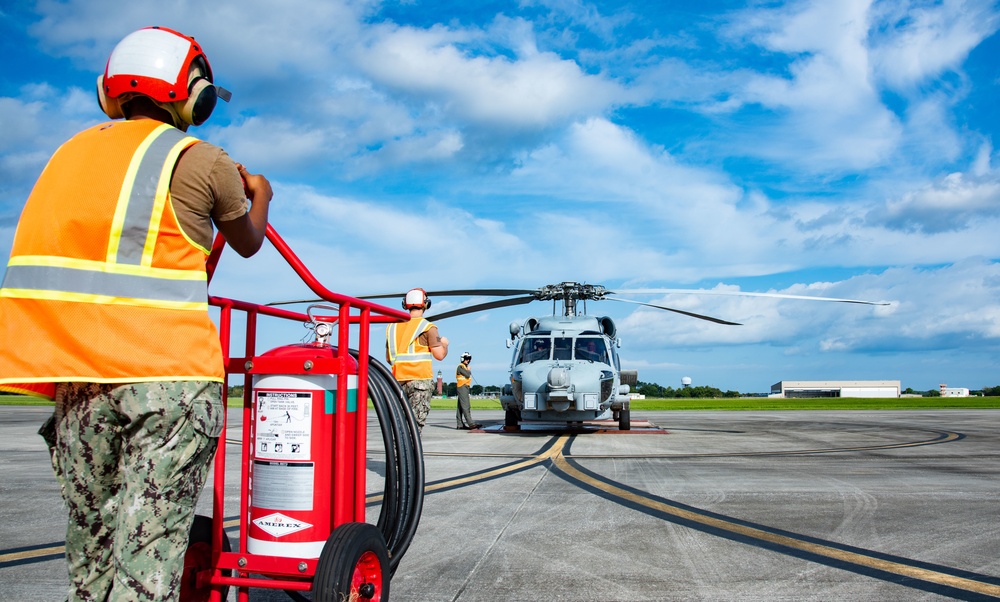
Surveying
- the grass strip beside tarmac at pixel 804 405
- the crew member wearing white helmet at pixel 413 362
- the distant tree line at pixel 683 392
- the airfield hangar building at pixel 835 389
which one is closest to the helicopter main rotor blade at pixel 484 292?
the crew member wearing white helmet at pixel 413 362

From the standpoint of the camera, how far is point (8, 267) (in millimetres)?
2004

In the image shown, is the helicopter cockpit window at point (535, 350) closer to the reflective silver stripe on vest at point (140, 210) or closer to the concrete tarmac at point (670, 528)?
the concrete tarmac at point (670, 528)

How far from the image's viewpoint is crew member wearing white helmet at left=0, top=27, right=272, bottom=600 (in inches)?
76.2

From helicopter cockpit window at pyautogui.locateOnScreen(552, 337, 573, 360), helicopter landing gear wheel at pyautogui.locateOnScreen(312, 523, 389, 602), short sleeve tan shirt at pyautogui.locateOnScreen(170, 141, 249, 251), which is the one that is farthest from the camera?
helicopter cockpit window at pyautogui.locateOnScreen(552, 337, 573, 360)

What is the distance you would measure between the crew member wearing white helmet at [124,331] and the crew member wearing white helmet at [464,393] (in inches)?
547

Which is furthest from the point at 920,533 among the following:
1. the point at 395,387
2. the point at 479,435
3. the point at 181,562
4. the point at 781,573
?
the point at 479,435

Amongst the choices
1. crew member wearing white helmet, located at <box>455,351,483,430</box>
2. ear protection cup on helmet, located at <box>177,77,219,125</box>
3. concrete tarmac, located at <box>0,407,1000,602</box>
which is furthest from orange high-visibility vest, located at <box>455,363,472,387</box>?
ear protection cup on helmet, located at <box>177,77,219,125</box>

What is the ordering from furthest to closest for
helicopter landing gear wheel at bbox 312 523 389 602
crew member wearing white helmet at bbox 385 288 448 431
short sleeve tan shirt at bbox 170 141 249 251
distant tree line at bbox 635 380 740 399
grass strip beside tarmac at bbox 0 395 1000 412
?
distant tree line at bbox 635 380 740 399 → grass strip beside tarmac at bbox 0 395 1000 412 → crew member wearing white helmet at bbox 385 288 448 431 → helicopter landing gear wheel at bbox 312 523 389 602 → short sleeve tan shirt at bbox 170 141 249 251

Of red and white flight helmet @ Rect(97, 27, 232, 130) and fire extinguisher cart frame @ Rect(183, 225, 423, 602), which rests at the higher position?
red and white flight helmet @ Rect(97, 27, 232, 130)

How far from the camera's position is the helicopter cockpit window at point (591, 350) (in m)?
14.3

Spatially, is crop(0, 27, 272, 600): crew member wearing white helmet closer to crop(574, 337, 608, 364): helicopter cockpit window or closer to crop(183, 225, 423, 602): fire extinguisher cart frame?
crop(183, 225, 423, 602): fire extinguisher cart frame

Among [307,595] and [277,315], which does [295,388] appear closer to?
[277,315]

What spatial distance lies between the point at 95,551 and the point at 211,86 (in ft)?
4.90

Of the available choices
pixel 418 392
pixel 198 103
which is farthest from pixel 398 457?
pixel 418 392
